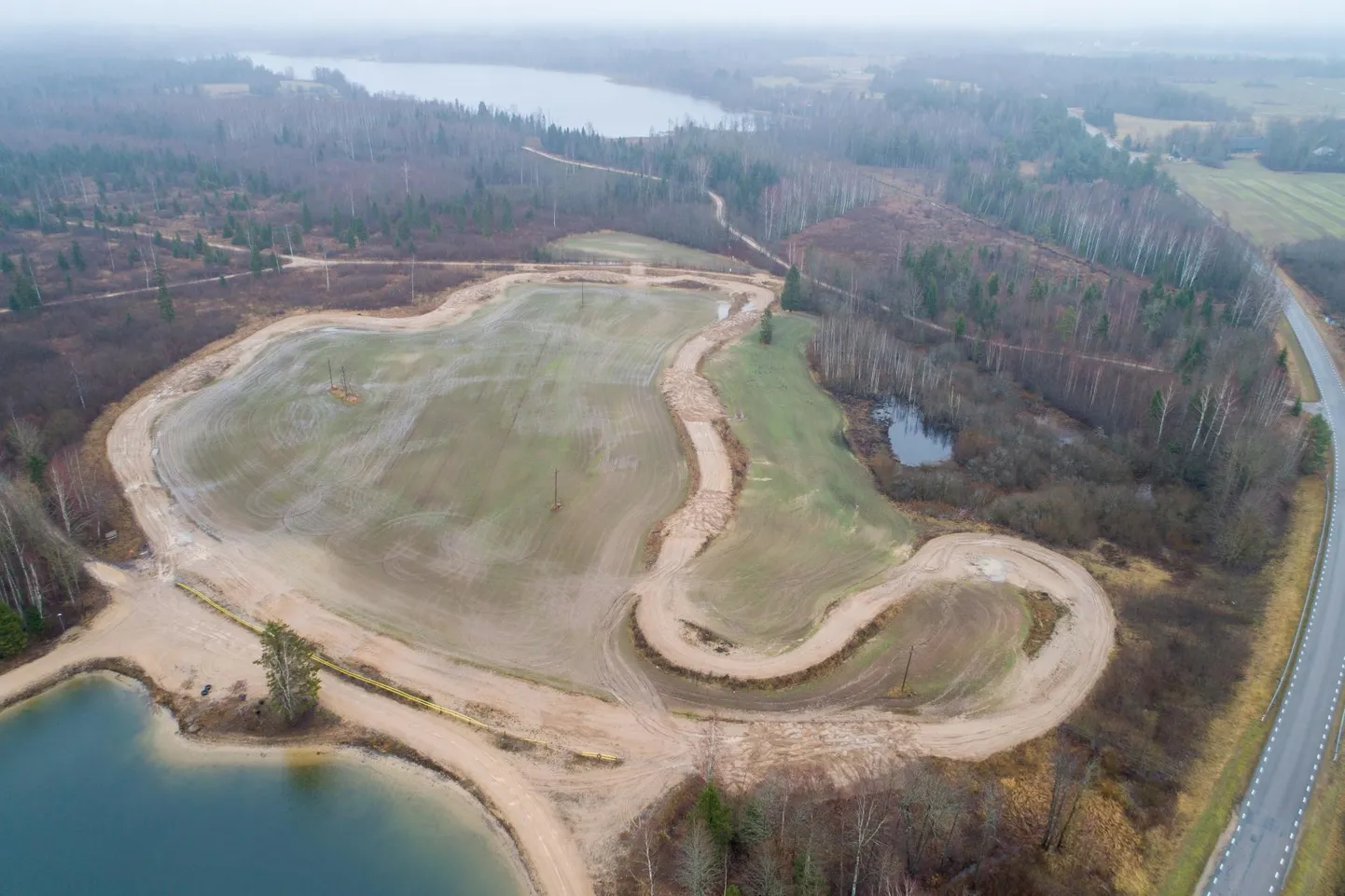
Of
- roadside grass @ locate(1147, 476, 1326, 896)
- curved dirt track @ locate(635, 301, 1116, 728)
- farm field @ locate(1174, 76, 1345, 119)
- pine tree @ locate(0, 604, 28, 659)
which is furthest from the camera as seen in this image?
farm field @ locate(1174, 76, 1345, 119)

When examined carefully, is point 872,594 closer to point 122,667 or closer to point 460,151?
point 122,667

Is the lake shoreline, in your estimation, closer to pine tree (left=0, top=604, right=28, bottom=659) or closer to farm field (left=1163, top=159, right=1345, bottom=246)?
pine tree (left=0, top=604, right=28, bottom=659)

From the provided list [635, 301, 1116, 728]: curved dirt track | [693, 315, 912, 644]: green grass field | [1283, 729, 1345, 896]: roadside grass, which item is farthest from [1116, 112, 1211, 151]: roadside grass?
[1283, 729, 1345, 896]: roadside grass

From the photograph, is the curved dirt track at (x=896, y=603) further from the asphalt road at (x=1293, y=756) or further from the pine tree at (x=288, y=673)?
the pine tree at (x=288, y=673)

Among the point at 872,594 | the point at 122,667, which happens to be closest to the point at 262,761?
the point at 122,667

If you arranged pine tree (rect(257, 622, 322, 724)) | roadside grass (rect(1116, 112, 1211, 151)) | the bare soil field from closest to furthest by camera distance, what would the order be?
pine tree (rect(257, 622, 322, 724))
the bare soil field
roadside grass (rect(1116, 112, 1211, 151))
